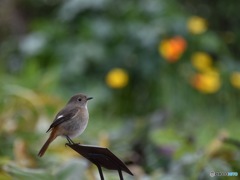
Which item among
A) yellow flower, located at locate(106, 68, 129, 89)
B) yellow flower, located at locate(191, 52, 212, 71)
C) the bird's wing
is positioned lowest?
yellow flower, located at locate(191, 52, 212, 71)

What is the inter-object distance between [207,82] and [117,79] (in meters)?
0.76

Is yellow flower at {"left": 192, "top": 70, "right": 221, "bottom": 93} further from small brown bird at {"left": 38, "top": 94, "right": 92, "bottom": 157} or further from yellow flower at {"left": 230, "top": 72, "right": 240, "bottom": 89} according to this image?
small brown bird at {"left": 38, "top": 94, "right": 92, "bottom": 157}

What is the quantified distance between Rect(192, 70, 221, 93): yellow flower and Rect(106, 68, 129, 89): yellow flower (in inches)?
22.2

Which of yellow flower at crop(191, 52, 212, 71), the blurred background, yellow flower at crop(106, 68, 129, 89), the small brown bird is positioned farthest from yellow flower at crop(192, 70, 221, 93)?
the small brown bird

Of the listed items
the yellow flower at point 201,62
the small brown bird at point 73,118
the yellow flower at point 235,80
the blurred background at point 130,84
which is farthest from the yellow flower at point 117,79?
the small brown bird at point 73,118

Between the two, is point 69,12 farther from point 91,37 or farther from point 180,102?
point 180,102

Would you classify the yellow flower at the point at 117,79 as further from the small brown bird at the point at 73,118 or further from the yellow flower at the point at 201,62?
the small brown bird at the point at 73,118

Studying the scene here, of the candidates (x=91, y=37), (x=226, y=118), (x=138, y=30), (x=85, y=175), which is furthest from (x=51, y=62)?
(x=85, y=175)

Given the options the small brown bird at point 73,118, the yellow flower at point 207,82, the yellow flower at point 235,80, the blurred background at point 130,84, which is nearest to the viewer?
the small brown bird at point 73,118

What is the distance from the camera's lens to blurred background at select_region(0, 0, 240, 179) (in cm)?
268

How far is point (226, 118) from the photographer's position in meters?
4.30

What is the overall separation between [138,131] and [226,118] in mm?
930

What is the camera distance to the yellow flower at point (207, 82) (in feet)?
14.5

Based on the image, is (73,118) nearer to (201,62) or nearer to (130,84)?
(201,62)
